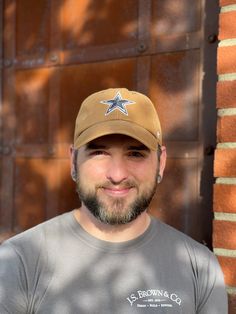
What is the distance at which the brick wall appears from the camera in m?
1.92

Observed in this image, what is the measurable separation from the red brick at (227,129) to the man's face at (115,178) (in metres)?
0.33

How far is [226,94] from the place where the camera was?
1929 millimetres

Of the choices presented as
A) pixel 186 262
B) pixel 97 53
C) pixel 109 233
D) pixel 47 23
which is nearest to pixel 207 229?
pixel 186 262

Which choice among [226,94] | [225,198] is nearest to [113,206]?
[225,198]

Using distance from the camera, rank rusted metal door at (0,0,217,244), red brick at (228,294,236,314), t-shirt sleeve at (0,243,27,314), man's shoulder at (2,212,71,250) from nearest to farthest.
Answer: t-shirt sleeve at (0,243,27,314) < man's shoulder at (2,212,71,250) < red brick at (228,294,236,314) < rusted metal door at (0,0,217,244)

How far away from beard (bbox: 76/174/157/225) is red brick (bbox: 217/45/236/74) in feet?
2.04

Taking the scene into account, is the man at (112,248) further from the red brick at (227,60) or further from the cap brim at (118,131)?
the red brick at (227,60)

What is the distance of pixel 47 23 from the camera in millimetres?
2885

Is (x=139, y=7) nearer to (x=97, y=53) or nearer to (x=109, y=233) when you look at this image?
(x=97, y=53)

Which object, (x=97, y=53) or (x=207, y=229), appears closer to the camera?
(x=207, y=229)

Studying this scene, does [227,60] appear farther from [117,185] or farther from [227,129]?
[117,185]

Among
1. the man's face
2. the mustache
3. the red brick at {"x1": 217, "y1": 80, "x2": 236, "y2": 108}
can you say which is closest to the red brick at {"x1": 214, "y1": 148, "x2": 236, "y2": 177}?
the red brick at {"x1": 217, "y1": 80, "x2": 236, "y2": 108}

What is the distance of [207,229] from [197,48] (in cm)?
92

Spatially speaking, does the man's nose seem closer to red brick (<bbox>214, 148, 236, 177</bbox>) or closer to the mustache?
the mustache
